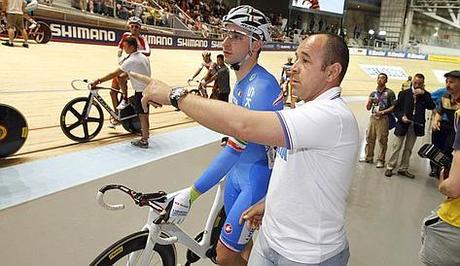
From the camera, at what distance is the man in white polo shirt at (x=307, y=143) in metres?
1.09

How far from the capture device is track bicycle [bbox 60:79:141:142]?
5.14 meters

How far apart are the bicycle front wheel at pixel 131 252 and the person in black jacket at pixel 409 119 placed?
14.1ft

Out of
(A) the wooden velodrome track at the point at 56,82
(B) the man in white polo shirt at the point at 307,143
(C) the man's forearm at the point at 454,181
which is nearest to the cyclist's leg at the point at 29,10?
(A) the wooden velodrome track at the point at 56,82

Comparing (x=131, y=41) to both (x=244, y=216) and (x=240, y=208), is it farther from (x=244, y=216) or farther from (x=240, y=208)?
(x=244, y=216)

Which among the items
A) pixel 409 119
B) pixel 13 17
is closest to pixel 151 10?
pixel 13 17

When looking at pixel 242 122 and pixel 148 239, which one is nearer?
pixel 242 122

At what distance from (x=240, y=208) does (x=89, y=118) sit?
13.0 ft

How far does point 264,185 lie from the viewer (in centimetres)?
201

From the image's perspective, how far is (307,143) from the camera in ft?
3.69

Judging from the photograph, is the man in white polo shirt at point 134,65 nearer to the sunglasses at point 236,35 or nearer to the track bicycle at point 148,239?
the sunglasses at point 236,35

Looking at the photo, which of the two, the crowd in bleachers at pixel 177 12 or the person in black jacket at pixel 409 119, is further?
the crowd in bleachers at pixel 177 12

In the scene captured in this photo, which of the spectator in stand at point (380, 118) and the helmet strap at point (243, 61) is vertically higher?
the helmet strap at point (243, 61)

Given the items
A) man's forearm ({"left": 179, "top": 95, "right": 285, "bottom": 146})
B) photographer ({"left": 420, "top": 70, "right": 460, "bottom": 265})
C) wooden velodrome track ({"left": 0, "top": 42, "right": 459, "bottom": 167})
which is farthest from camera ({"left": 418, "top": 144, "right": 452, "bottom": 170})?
wooden velodrome track ({"left": 0, "top": 42, "right": 459, "bottom": 167})

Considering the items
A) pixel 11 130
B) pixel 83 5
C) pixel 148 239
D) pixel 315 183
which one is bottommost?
pixel 11 130
